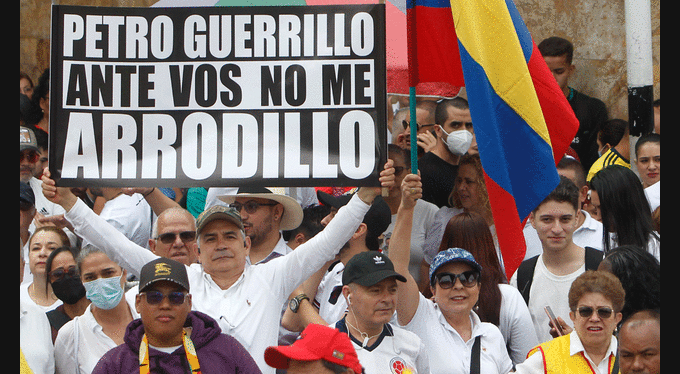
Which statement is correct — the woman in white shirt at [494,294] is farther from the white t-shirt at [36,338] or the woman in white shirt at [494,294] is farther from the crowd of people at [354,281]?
the white t-shirt at [36,338]

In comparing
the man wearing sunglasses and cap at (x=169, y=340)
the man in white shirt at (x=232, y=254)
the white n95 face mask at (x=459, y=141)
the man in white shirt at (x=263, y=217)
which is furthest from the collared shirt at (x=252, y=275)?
the white n95 face mask at (x=459, y=141)

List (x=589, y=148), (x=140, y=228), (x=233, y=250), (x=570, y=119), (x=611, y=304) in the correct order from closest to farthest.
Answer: (x=611, y=304) < (x=233, y=250) < (x=570, y=119) < (x=140, y=228) < (x=589, y=148)

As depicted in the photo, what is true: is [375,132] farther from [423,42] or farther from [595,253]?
[595,253]

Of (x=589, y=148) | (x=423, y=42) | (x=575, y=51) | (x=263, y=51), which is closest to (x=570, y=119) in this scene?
(x=423, y=42)

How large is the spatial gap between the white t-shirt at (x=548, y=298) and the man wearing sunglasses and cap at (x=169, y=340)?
7.07 feet

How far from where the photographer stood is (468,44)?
18.9 feet

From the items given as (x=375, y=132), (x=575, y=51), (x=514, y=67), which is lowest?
(x=375, y=132)

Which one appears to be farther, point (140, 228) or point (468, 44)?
point (140, 228)

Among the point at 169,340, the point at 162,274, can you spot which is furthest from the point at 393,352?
the point at 162,274

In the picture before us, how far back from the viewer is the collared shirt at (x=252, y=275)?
5.55 m

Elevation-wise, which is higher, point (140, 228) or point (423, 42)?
point (423, 42)

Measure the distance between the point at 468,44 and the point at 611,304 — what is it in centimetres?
179

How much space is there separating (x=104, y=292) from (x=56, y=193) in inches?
27.2

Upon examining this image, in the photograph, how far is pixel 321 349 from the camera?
414cm
